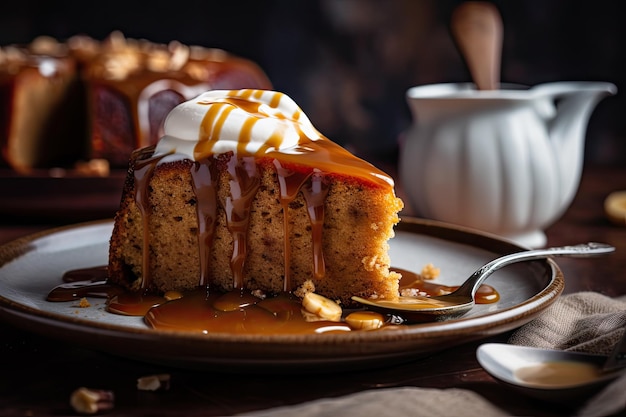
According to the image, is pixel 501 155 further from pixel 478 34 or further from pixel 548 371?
pixel 548 371

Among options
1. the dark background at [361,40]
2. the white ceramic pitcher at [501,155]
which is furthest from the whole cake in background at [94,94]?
the white ceramic pitcher at [501,155]

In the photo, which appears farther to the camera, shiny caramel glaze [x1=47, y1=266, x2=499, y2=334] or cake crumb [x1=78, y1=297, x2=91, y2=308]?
cake crumb [x1=78, y1=297, x2=91, y2=308]

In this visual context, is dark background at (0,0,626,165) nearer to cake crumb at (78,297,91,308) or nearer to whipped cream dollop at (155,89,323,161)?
whipped cream dollop at (155,89,323,161)

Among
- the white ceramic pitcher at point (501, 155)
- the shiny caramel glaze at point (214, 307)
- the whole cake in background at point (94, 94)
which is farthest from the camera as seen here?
the whole cake in background at point (94, 94)

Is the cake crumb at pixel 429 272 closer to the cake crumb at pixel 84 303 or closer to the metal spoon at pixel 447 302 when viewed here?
the metal spoon at pixel 447 302

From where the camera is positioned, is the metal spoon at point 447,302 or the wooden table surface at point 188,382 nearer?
the wooden table surface at point 188,382

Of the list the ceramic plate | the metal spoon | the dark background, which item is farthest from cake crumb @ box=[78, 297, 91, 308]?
the dark background

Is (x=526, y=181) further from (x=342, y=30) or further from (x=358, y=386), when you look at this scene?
(x=342, y=30)

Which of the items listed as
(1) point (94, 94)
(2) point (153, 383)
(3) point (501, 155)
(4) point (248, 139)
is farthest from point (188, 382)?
(1) point (94, 94)
